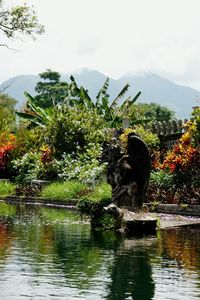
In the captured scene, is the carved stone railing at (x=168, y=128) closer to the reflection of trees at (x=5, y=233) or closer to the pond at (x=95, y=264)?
the reflection of trees at (x=5, y=233)

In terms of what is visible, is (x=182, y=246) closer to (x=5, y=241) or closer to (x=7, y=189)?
(x=5, y=241)

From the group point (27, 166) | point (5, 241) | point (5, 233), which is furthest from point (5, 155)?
point (5, 241)

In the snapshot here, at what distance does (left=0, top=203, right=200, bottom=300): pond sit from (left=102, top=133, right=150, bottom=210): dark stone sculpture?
1.11m

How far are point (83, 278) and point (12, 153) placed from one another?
26325 millimetres

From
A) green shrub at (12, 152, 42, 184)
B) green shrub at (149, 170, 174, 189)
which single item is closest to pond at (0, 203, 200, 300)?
green shrub at (149, 170, 174, 189)

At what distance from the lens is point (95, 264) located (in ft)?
34.5

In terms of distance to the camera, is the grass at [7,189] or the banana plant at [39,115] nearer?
the grass at [7,189]

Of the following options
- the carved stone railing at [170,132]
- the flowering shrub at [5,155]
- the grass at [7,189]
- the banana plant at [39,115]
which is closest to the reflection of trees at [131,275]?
the carved stone railing at [170,132]

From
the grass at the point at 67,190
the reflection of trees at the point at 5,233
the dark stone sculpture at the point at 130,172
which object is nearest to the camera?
the reflection of trees at the point at 5,233

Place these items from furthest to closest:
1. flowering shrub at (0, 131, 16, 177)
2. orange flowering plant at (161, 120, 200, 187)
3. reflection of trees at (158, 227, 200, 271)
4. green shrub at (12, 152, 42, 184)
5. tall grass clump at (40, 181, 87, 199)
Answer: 1. flowering shrub at (0, 131, 16, 177)
2. green shrub at (12, 152, 42, 184)
3. tall grass clump at (40, 181, 87, 199)
4. orange flowering plant at (161, 120, 200, 187)
5. reflection of trees at (158, 227, 200, 271)

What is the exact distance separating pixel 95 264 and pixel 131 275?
1.13 m

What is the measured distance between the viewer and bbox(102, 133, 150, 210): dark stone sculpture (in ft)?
49.7

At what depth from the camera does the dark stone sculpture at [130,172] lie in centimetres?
1515

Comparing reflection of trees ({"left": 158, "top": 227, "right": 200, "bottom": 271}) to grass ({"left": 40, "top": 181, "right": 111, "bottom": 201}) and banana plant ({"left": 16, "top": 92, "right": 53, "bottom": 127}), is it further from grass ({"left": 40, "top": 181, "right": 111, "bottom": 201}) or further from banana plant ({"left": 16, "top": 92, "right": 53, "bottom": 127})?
banana plant ({"left": 16, "top": 92, "right": 53, "bottom": 127})
